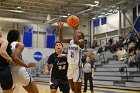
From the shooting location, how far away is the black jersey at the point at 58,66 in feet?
21.3

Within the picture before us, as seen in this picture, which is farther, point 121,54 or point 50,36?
point 50,36

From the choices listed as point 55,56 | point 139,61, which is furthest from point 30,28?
point 55,56

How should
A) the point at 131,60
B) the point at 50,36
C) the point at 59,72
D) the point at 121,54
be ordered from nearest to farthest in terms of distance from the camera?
the point at 59,72 < the point at 131,60 < the point at 121,54 < the point at 50,36

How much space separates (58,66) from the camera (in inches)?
256

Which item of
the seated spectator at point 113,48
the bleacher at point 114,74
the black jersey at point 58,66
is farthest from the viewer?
the seated spectator at point 113,48

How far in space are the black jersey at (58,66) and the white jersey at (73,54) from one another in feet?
0.68

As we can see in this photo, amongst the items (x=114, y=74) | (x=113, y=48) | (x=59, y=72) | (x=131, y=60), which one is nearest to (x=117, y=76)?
(x=114, y=74)

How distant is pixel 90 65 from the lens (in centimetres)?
1329

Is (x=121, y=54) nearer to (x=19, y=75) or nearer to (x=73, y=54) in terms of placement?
(x=73, y=54)

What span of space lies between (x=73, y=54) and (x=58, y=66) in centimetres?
56

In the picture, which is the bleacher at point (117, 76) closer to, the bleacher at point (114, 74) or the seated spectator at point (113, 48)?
the bleacher at point (114, 74)

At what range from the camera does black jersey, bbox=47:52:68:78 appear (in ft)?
21.3

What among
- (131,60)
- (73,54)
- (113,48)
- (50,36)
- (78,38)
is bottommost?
(131,60)

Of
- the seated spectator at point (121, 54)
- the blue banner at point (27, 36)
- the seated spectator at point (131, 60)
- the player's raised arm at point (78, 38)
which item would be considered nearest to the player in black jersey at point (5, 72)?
the player's raised arm at point (78, 38)
